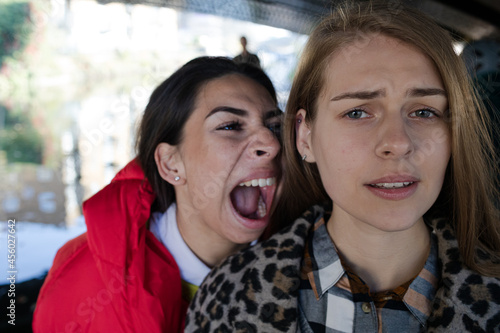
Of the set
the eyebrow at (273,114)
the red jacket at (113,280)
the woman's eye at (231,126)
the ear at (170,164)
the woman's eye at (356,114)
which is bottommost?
the red jacket at (113,280)

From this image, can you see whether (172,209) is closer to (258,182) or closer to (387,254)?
(258,182)

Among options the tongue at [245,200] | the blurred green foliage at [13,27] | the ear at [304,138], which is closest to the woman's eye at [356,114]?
the ear at [304,138]

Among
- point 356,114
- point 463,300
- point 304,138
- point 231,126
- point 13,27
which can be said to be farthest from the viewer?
point 13,27

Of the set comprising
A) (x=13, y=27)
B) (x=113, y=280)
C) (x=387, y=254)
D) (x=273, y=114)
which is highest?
(x=13, y=27)

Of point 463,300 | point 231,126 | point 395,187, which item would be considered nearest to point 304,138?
point 395,187

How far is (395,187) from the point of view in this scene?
3.29 feet

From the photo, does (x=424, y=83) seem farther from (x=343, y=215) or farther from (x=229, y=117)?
(x=229, y=117)

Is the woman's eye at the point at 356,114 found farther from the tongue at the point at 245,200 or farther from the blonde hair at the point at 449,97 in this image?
the tongue at the point at 245,200

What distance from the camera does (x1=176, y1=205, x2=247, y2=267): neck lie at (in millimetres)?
1718

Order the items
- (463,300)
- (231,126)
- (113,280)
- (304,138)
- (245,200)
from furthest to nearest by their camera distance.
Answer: (245,200) < (231,126) < (113,280) < (304,138) < (463,300)

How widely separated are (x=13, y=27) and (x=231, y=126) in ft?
7.15

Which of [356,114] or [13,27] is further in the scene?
[13,27]

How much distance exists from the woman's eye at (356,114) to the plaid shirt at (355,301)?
14.5 inches

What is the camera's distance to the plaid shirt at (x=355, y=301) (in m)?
1.03
